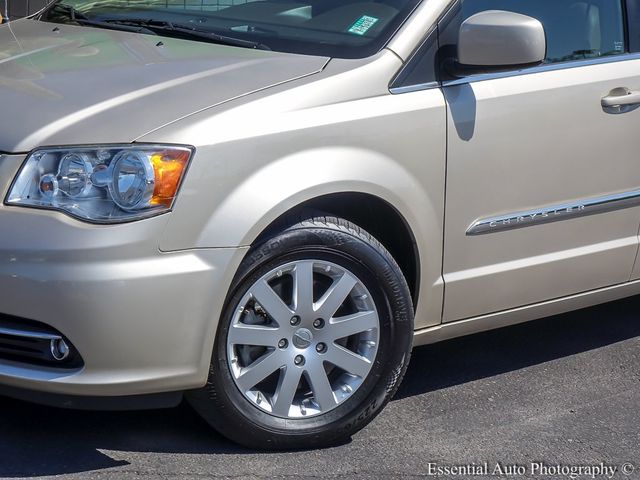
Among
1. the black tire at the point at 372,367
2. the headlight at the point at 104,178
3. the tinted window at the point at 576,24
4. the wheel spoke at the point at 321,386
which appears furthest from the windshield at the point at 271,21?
the wheel spoke at the point at 321,386

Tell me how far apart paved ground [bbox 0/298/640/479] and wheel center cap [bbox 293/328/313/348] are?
0.37 meters

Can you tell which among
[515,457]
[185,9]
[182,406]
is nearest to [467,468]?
[515,457]

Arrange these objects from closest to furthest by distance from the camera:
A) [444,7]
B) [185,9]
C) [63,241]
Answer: [63,241] < [444,7] < [185,9]

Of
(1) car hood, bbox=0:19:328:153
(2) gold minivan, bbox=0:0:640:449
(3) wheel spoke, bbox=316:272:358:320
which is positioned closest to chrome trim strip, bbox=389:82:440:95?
(2) gold minivan, bbox=0:0:640:449

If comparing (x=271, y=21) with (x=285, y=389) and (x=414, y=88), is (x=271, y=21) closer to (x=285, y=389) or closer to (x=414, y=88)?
(x=414, y=88)

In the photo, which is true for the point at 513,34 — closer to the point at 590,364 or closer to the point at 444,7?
the point at 444,7

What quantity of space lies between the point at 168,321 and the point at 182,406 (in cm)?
82

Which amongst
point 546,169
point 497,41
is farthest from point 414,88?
point 546,169

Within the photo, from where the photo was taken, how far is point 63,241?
3193mm

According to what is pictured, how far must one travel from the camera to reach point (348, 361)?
3730 millimetres

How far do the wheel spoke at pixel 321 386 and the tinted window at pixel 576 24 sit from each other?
1.42 meters

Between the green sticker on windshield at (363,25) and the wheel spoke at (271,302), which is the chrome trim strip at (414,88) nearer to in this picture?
the green sticker on windshield at (363,25)

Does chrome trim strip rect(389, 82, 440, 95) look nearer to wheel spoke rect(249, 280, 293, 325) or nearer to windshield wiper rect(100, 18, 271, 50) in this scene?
windshield wiper rect(100, 18, 271, 50)

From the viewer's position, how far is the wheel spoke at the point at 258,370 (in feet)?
11.7
